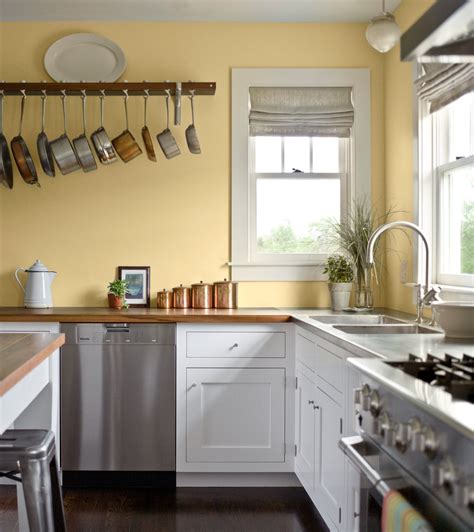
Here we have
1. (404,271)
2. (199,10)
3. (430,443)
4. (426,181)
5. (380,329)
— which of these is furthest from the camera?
(199,10)

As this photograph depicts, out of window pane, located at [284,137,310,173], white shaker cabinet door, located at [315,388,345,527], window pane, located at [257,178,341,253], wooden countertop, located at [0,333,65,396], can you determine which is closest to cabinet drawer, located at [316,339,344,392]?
white shaker cabinet door, located at [315,388,345,527]

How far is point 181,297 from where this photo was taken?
3.94 metres

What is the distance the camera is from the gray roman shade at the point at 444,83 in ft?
9.57

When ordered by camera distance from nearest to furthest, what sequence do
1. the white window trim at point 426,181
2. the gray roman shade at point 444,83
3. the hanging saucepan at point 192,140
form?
the gray roman shade at point 444,83 → the white window trim at point 426,181 → the hanging saucepan at point 192,140

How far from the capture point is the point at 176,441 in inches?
138

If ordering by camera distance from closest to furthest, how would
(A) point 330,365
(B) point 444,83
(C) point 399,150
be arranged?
(A) point 330,365, (B) point 444,83, (C) point 399,150

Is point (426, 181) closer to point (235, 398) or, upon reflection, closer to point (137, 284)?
point (235, 398)

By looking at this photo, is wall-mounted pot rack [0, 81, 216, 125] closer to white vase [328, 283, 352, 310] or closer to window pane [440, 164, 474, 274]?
white vase [328, 283, 352, 310]

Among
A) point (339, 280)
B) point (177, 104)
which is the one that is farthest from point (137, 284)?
point (339, 280)

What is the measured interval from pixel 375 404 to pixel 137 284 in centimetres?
260

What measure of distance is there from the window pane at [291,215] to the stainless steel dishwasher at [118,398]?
0.99 m

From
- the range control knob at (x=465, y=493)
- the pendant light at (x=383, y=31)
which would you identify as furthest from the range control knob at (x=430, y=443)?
the pendant light at (x=383, y=31)

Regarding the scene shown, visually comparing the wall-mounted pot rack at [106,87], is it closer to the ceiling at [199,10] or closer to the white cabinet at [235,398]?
the ceiling at [199,10]

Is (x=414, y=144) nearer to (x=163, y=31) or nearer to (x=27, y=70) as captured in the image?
(x=163, y=31)
